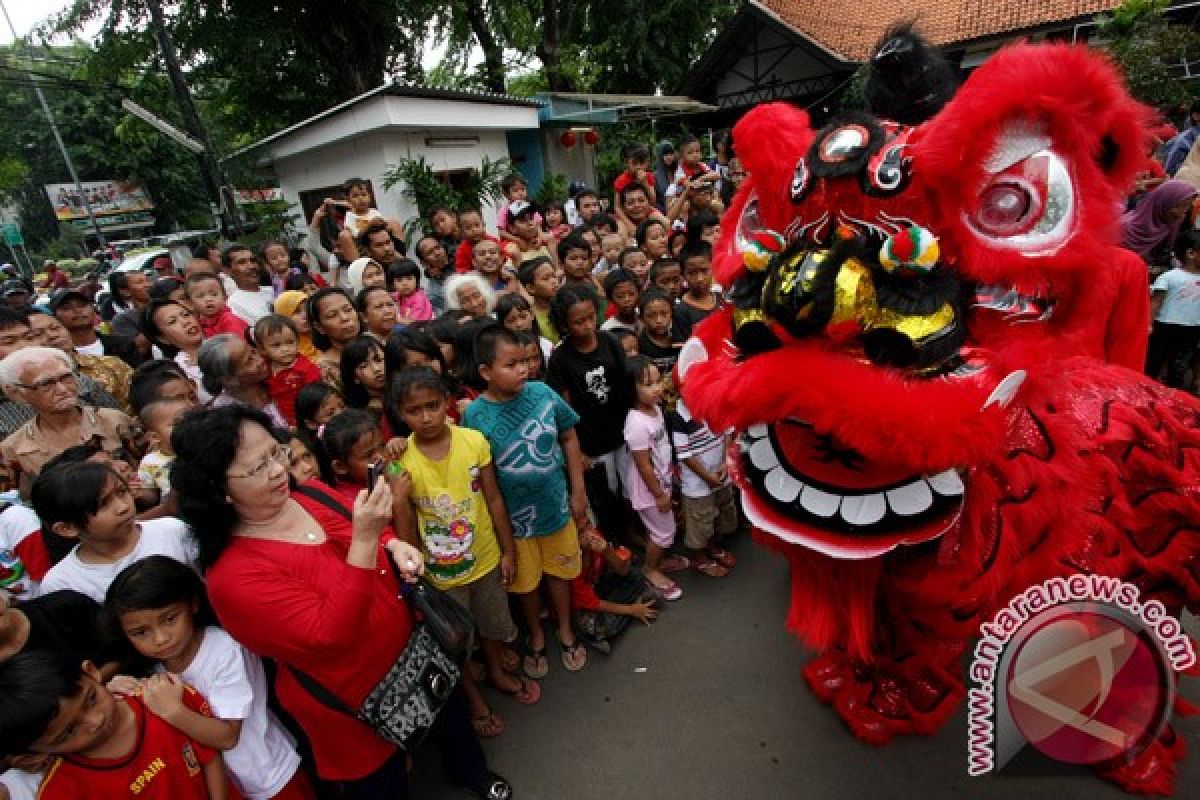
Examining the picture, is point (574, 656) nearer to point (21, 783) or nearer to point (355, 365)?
point (355, 365)

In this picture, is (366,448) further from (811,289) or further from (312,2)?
(312,2)

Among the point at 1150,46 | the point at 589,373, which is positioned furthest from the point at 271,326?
the point at 1150,46

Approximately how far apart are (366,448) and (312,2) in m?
12.3

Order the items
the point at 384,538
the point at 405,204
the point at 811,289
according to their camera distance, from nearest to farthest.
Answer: the point at 811,289
the point at 384,538
the point at 405,204

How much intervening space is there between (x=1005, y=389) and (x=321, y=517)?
1.70 meters

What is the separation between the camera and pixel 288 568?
1570 millimetres

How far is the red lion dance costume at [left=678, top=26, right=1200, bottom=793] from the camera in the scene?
1.19 metres

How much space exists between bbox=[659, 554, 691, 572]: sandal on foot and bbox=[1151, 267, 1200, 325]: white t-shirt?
3537 millimetres

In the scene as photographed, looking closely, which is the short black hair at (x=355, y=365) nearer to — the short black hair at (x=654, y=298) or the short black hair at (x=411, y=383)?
the short black hair at (x=411, y=383)

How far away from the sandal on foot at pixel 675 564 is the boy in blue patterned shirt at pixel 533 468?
0.70 metres

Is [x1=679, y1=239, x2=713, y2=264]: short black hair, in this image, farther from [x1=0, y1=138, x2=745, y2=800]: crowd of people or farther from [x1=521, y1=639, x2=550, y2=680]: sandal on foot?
[x1=521, y1=639, x2=550, y2=680]: sandal on foot

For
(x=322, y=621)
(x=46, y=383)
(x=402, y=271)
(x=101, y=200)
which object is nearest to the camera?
(x=322, y=621)

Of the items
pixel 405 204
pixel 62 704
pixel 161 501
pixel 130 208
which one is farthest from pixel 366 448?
pixel 130 208

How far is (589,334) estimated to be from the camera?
117 inches
